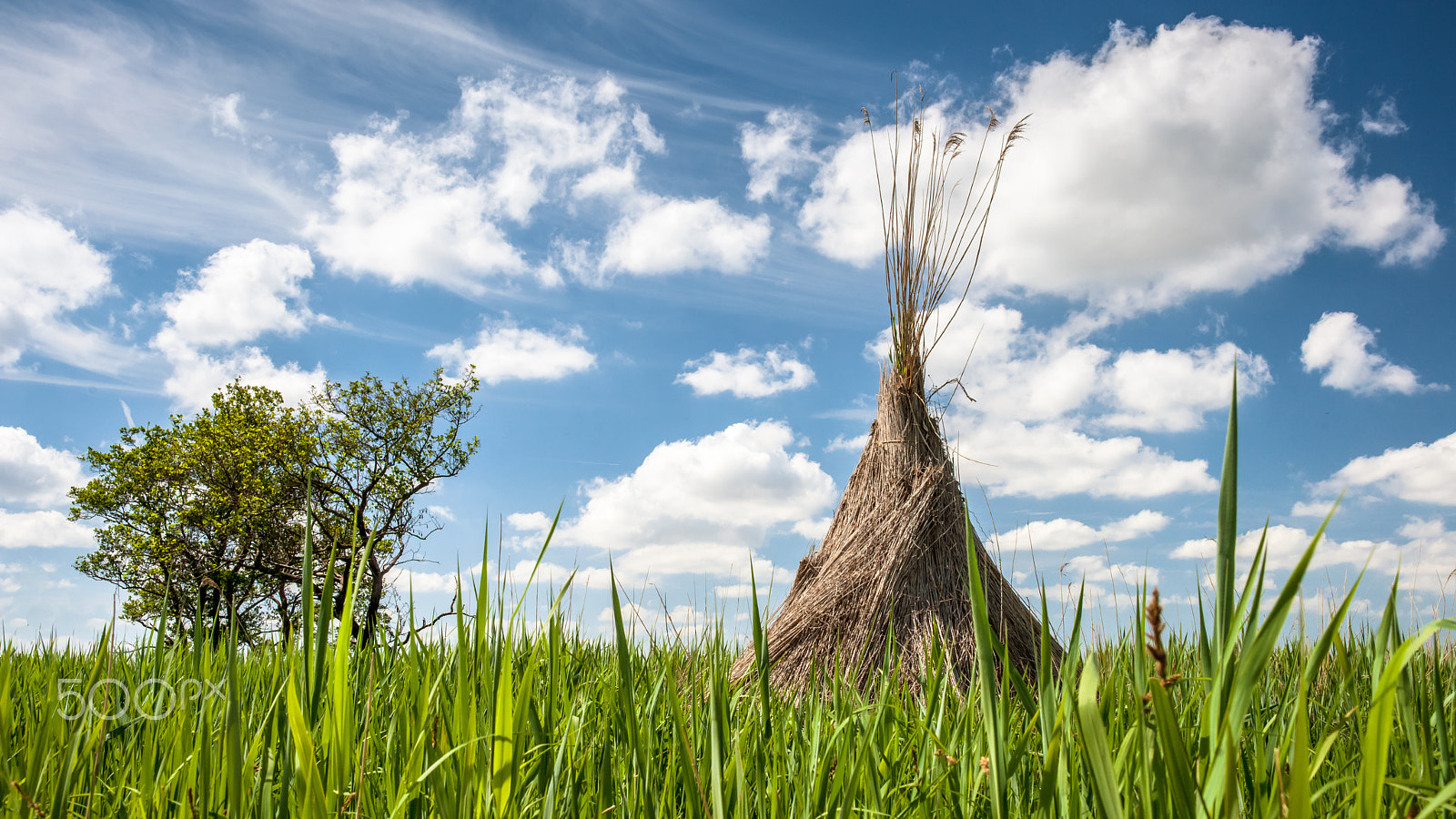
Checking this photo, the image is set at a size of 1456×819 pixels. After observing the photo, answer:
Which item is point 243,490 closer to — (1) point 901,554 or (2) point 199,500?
(2) point 199,500

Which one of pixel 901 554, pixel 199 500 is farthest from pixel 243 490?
pixel 901 554

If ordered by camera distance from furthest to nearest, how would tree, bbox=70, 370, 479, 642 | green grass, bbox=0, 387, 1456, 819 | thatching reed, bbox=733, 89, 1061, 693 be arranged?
tree, bbox=70, 370, 479, 642 < thatching reed, bbox=733, 89, 1061, 693 < green grass, bbox=0, 387, 1456, 819

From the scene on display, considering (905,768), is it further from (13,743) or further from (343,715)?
(13,743)

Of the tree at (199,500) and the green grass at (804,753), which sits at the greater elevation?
the tree at (199,500)

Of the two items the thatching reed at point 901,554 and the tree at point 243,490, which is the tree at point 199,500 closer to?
the tree at point 243,490

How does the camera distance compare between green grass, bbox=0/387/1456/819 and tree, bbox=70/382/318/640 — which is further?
tree, bbox=70/382/318/640

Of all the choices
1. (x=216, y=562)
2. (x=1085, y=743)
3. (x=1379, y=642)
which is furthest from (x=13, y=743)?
(x=216, y=562)

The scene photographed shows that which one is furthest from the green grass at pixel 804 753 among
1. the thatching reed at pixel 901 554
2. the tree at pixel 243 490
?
the tree at pixel 243 490

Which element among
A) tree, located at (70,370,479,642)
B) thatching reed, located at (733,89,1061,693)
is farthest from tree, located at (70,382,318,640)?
thatching reed, located at (733,89,1061,693)

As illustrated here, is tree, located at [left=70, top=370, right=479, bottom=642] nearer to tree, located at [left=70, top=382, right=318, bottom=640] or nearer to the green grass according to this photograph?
tree, located at [left=70, top=382, right=318, bottom=640]

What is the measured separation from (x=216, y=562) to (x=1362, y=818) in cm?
1594

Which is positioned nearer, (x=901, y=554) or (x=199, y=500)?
(x=901, y=554)

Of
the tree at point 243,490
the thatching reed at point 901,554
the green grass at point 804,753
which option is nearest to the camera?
the green grass at point 804,753

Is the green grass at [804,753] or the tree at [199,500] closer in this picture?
the green grass at [804,753]
